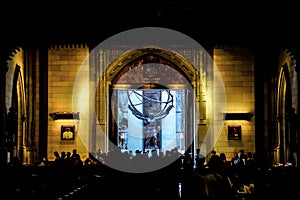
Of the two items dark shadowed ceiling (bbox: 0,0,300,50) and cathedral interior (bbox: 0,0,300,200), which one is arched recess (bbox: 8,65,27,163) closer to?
cathedral interior (bbox: 0,0,300,200)

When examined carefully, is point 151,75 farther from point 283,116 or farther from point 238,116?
point 283,116

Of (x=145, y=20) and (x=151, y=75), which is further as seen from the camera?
(x=151, y=75)

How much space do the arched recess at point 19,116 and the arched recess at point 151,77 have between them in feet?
11.5

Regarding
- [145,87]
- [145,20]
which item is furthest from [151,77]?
[145,20]

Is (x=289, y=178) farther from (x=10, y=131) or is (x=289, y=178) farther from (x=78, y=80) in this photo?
(x=78, y=80)

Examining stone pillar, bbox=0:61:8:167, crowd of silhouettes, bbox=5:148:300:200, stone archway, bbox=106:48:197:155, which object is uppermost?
stone archway, bbox=106:48:197:155

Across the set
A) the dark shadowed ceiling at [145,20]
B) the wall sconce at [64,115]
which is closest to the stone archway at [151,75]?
the wall sconce at [64,115]

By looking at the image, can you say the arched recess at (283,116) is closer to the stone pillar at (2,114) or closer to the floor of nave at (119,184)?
the floor of nave at (119,184)

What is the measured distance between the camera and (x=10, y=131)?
772 inches

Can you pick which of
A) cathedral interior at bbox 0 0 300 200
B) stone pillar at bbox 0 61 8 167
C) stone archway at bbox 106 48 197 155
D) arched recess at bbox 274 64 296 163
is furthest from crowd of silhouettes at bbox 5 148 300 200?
stone archway at bbox 106 48 197 155

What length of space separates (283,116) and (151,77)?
5896 millimetres

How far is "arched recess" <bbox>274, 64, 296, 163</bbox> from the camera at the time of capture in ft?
70.1

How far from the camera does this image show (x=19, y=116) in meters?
22.2

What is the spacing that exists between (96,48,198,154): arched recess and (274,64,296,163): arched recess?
3.44 m
